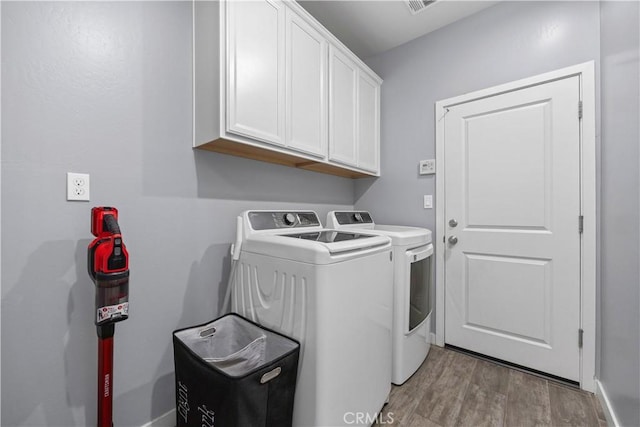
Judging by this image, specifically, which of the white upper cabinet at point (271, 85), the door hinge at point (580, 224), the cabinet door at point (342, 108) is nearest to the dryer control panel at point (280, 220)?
the white upper cabinet at point (271, 85)

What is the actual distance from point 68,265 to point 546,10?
10.2ft

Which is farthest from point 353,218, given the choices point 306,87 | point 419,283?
point 306,87

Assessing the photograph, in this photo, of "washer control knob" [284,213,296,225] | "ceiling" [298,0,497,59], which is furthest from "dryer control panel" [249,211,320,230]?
"ceiling" [298,0,497,59]

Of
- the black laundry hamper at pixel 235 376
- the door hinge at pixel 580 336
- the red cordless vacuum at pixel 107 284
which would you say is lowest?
the door hinge at pixel 580 336

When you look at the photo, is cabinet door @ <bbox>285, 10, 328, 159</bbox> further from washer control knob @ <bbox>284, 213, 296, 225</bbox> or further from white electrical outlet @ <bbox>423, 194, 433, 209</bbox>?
white electrical outlet @ <bbox>423, 194, 433, 209</bbox>

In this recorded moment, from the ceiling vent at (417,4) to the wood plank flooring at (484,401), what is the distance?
266 cm

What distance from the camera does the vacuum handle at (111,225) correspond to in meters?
0.94

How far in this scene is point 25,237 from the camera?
974 millimetres

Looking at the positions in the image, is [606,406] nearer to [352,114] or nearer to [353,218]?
[353,218]

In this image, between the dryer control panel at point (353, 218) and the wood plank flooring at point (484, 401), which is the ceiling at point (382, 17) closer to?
the dryer control panel at point (353, 218)

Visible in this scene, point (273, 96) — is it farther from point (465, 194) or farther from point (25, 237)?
point (465, 194)

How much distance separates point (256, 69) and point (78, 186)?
979mm

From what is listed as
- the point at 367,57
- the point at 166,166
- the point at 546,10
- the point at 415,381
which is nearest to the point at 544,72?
the point at 546,10

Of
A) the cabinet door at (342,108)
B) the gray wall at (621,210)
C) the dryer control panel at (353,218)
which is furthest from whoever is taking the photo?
the dryer control panel at (353,218)
